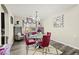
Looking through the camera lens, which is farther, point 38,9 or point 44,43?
point 44,43

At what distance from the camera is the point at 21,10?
7.89ft

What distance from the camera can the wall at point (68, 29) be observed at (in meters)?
2.40

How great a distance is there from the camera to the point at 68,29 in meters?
2.50

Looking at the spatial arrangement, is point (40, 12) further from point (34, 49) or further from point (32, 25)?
point (34, 49)

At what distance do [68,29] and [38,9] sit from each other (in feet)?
2.78

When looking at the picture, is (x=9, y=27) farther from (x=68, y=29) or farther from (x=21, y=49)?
(x=68, y=29)

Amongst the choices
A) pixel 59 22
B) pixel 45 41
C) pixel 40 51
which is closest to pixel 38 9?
pixel 59 22

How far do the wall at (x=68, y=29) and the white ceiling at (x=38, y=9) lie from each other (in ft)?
0.41

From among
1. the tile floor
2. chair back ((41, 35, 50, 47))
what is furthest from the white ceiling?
the tile floor

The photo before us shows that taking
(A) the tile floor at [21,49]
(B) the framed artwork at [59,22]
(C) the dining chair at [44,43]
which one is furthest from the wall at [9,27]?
(B) the framed artwork at [59,22]

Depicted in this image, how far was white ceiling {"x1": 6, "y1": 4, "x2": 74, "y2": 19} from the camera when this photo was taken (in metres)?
2.30

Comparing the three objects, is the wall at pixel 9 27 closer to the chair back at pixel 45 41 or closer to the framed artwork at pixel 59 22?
the chair back at pixel 45 41

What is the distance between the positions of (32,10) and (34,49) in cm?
90

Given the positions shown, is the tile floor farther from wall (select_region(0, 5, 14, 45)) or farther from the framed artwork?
the framed artwork
